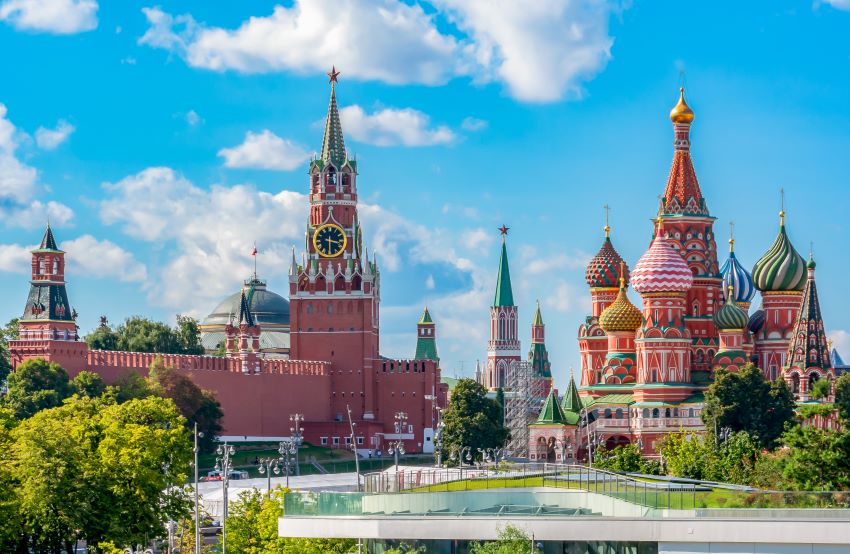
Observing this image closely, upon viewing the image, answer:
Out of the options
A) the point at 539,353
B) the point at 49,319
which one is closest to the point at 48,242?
the point at 49,319

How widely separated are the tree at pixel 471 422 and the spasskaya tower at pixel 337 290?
16.8m

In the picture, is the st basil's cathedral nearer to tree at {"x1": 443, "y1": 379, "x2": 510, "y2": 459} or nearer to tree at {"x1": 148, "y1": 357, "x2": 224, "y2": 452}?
tree at {"x1": 443, "y1": 379, "x2": 510, "y2": 459}

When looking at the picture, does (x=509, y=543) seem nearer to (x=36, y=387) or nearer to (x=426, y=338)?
(x=36, y=387)

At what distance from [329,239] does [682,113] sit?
101 feet

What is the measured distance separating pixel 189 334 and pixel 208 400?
28.7 m

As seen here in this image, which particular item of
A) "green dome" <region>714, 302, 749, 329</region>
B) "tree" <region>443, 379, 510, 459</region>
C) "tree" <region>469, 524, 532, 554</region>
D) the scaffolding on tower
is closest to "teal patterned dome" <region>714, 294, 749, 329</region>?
"green dome" <region>714, 302, 749, 329</region>

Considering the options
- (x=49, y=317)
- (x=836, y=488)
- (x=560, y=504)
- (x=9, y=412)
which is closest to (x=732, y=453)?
(x=836, y=488)

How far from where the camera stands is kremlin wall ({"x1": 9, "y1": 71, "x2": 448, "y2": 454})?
453 feet

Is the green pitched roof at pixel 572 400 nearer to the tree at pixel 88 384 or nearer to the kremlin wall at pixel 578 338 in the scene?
the kremlin wall at pixel 578 338

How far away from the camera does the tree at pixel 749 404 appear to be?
386 ft

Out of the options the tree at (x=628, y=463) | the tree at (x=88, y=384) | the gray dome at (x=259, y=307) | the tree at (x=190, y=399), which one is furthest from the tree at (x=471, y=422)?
the gray dome at (x=259, y=307)

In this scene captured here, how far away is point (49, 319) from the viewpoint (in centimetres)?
12594

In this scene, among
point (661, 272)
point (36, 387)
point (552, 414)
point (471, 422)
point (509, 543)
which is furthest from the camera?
point (552, 414)

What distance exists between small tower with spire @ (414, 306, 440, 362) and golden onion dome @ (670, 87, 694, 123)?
1832 inches
